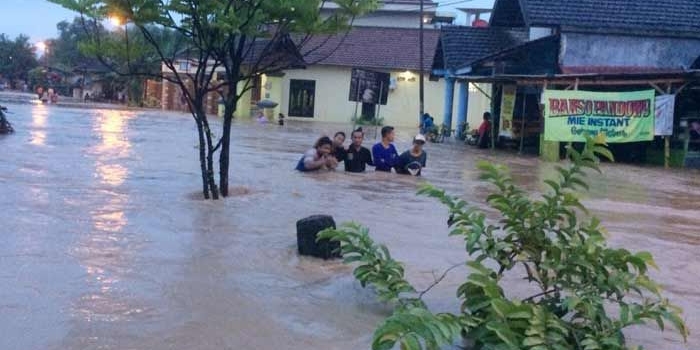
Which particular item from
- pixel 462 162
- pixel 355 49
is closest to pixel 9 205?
pixel 462 162

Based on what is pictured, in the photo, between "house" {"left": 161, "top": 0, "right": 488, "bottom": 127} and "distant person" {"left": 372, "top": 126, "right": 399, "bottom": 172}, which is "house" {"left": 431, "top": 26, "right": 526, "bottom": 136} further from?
"house" {"left": 161, "top": 0, "right": 488, "bottom": 127}

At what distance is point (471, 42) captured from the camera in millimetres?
28172

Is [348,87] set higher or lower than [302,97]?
higher

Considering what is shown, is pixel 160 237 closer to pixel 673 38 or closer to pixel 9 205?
pixel 9 205

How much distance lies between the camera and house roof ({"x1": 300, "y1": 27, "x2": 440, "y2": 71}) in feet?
143

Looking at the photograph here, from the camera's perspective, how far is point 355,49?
44781 mm

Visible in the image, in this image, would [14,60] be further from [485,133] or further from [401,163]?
[401,163]

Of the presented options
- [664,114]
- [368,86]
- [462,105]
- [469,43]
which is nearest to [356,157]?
[664,114]

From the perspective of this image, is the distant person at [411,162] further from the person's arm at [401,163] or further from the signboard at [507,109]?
the signboard at [507,109]

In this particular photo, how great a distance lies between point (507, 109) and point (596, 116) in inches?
183

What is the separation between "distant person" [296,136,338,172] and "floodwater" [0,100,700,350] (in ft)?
1.16

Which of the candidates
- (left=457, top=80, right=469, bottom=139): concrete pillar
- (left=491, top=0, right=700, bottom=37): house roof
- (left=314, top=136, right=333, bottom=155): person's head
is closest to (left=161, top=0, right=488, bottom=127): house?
(left=457, top=80, right=469, bottom=139): concrete pillar

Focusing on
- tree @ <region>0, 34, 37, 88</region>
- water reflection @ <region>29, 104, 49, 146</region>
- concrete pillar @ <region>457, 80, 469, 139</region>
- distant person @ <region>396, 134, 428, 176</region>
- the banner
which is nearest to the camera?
distant person @ <region>396, 134, 428, 176</region>

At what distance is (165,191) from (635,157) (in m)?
14.3
